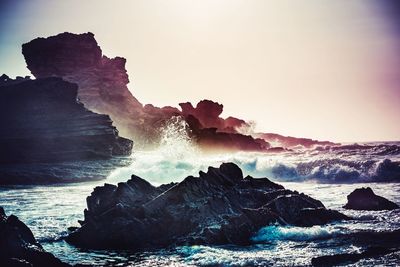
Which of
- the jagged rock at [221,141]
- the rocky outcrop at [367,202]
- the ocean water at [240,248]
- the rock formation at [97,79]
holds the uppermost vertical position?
the rock formation at [97,79]

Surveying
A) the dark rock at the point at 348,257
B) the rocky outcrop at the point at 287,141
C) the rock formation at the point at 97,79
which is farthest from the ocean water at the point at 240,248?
the rocky outcrop at the point at 287,141

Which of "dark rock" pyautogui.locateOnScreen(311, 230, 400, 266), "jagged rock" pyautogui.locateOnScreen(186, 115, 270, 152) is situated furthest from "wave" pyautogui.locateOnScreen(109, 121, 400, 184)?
"jagged rock" pyautogui.locateOnScreen(186, 115, 270, 152)

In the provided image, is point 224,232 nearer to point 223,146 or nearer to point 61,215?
point 61,215

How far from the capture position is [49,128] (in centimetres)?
4128

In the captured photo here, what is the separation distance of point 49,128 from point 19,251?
36.1 m

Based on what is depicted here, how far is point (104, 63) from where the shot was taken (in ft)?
342

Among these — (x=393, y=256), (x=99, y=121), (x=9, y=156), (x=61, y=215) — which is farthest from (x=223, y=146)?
(x=393, y=256)

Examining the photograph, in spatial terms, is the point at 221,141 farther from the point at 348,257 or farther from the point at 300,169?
the point at 348,257

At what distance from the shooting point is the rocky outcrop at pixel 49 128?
130 feet

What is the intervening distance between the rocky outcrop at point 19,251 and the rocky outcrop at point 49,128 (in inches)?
1196

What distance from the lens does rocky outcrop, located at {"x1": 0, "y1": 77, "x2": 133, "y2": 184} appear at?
39500 mm

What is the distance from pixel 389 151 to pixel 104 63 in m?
78.0

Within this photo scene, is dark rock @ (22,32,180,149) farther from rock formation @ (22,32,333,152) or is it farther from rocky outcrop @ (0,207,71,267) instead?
rocky outcrop @ (0,207,71,267)

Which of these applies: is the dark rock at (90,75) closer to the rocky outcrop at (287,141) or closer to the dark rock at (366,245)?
the rocky outcrop at (287,141)
